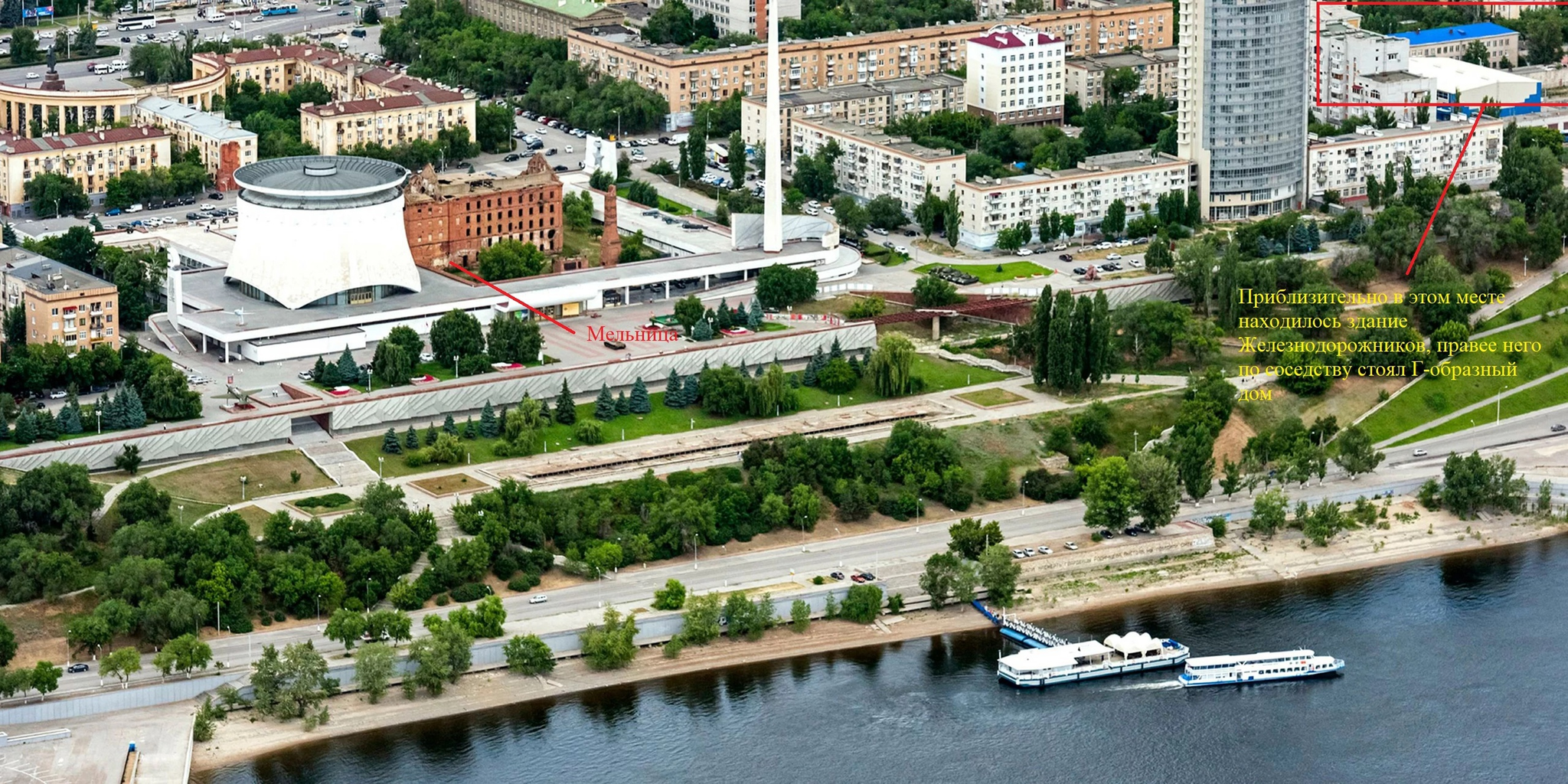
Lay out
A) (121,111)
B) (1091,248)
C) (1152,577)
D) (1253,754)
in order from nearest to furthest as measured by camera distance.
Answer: (1253,754)
(1152,577)
(1091,248)
(121,111)

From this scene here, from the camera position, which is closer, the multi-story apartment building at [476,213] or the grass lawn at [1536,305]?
the grass lawn at [1536,305]

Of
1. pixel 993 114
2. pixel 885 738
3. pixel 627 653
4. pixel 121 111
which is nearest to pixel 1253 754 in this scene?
pixel 885 738

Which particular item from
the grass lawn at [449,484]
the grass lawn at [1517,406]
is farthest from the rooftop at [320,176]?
the grass lawn at [1517,406]

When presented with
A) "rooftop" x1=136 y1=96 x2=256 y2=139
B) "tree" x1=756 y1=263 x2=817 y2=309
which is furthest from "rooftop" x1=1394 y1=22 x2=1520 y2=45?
"rooftop" x1=136 y1=96 x2=256 y2=139

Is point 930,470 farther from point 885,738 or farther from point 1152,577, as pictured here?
point 885,738

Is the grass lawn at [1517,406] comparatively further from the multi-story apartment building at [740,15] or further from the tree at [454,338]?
the multi-story apartment building at [740,15]

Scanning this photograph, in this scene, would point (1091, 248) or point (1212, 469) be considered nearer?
point (1212, 469)

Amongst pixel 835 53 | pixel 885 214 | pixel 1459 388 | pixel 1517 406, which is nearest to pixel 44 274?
pixel 885 214
